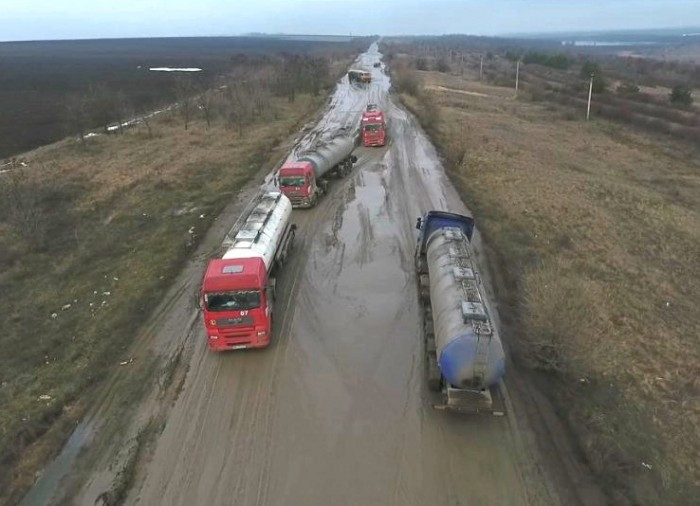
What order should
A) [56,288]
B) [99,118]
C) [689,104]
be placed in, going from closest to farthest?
[56,288] → [99,118] → [689,104]

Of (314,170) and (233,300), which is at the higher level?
(314,170)

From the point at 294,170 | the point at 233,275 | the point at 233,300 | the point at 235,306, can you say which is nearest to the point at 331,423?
the point at 235,306

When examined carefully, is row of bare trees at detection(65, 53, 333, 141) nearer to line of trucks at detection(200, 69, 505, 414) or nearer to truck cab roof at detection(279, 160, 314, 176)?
truck cab roof at detection(279, 160, 314, 176)

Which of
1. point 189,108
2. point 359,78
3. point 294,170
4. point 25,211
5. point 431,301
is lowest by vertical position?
point 431,301

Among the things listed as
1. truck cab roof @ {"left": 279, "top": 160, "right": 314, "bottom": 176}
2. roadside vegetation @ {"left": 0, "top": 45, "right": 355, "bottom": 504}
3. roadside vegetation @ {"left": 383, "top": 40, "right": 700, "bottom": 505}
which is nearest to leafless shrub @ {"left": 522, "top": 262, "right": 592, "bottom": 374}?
roadside vegetation @ {"left": 383, "top": 40, "right": 700, "bottom": 505}

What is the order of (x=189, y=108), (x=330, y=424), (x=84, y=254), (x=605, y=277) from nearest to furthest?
(x=330, y=424), (x=605, y=277), (x=84, y=254), (x=189, y=108)

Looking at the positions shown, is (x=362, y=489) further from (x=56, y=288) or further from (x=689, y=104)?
(x=689, y=104)

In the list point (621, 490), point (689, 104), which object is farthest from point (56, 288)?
point (689, 104)

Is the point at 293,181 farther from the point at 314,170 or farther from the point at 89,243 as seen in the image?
the point at 89,243
